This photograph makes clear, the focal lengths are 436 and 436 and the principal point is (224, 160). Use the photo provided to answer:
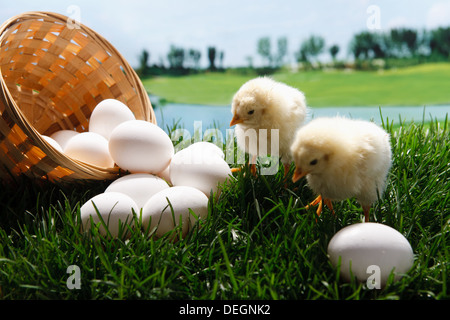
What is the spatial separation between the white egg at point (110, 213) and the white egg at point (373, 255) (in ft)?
1.70

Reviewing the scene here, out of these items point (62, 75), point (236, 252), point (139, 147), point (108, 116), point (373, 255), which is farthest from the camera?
point (62, 75)

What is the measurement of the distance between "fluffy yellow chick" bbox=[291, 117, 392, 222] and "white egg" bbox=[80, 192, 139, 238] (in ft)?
1.42

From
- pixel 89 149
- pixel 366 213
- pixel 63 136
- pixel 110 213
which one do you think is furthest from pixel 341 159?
pixel 63 136

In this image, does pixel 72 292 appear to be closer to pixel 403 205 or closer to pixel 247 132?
pixel 247 132

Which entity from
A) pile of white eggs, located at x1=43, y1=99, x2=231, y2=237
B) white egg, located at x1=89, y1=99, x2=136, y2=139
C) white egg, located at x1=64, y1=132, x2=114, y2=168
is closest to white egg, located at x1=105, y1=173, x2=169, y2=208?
pile of white eggs, located at x1=43, y1=99, x2=231, y2=237

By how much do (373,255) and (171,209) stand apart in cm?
49

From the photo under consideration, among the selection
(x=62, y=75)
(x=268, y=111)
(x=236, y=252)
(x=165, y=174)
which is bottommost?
(x=236, y=252)

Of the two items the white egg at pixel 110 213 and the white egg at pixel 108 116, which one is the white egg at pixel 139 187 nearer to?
the white egg at pixel 110 213

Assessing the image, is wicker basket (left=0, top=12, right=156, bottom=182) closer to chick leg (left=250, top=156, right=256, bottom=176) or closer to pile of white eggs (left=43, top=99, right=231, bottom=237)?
pile of white eggs (left=43, top=99, right=231, bottom=237)

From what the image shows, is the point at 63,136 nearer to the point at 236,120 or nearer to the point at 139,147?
the point at 139,147

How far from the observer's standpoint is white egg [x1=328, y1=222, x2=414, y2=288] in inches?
35.9

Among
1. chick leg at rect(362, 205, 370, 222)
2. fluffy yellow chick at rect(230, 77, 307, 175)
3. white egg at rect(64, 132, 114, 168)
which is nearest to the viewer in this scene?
chick leg at rect(362, 205, 370, 222)

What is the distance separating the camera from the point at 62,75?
1.68 m

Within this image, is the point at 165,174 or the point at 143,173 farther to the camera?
the point at 165,174
